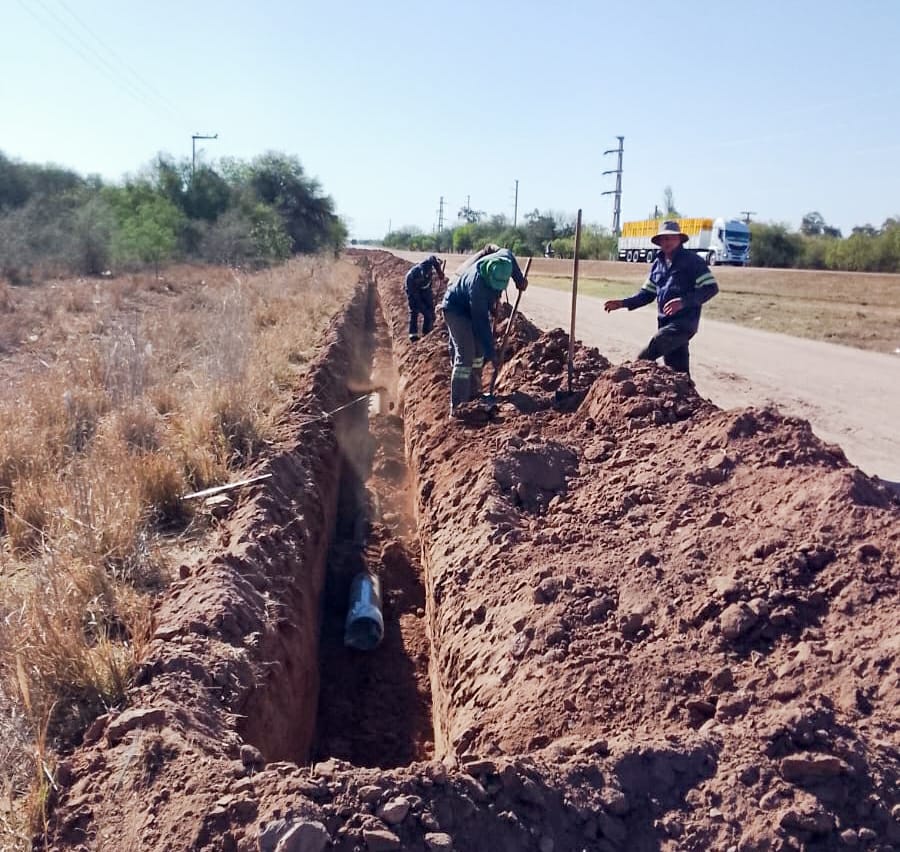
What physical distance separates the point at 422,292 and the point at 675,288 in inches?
280

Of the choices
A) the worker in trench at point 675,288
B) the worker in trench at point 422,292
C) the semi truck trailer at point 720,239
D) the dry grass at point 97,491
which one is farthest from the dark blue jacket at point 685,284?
the semi truck trailer at point 720,239

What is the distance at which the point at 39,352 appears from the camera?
13.1 metres

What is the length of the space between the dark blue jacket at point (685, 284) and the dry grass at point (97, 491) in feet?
12.8

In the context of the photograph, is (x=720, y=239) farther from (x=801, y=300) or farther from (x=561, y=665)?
(x=561, y=665)

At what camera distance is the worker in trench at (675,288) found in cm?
780

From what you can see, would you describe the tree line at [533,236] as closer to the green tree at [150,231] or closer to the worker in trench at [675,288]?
the green tree at [150,231]

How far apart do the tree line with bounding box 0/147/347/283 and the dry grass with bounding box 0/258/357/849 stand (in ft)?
56.0

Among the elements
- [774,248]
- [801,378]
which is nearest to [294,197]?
[774,248]

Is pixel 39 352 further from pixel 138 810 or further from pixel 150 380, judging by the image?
pixel 138 810

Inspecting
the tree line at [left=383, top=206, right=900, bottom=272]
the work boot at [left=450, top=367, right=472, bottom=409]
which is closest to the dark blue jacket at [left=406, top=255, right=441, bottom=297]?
the work boot at [left=450, top=367, right=472, bottom=409]

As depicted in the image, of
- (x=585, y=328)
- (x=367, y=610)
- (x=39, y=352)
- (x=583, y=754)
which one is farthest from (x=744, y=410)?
(x=585, y=328)

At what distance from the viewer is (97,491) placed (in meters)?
5.30

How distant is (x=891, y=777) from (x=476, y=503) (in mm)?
3646

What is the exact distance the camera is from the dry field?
19.2 metres
